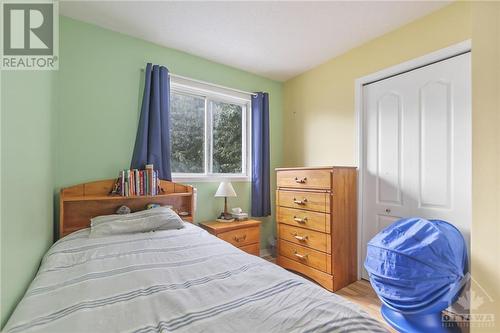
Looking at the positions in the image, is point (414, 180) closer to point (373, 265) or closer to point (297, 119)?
point (373, 265)

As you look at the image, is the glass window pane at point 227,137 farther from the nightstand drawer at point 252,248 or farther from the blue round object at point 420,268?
the blue round object at point 420,268

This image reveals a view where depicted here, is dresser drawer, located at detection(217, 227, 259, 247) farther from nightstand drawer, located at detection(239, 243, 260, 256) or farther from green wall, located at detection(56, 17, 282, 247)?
green wall, located at detection(56, 17, 282, 247)

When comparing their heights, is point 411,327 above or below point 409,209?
below

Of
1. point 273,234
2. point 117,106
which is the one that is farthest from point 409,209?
point 117,106

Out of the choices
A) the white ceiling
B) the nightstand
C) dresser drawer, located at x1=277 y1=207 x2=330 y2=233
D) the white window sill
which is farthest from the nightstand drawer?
the white ceiling

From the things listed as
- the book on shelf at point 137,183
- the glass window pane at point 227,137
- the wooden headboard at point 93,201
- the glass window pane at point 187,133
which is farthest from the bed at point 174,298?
the glass window pane at point 227,137

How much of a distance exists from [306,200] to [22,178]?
208 centimetres

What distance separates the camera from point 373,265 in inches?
66.3

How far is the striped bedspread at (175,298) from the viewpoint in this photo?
681mm

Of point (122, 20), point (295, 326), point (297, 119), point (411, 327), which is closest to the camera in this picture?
point (295, 326)

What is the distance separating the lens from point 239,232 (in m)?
2.47

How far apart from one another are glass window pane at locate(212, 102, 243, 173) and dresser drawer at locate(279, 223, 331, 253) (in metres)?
0.99

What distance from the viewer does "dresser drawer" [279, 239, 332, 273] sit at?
2.17 metres

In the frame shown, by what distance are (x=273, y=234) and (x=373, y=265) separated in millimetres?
1651
